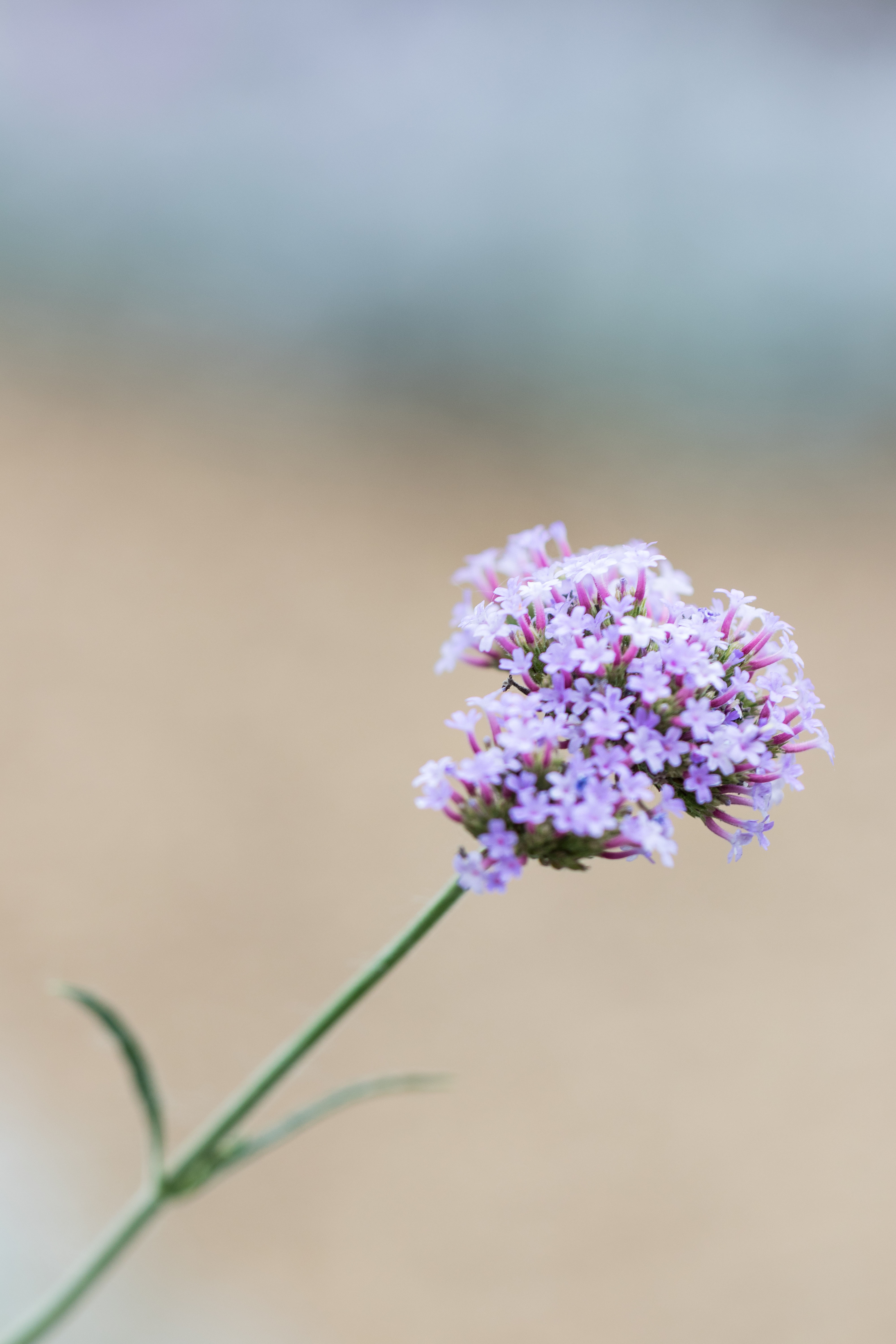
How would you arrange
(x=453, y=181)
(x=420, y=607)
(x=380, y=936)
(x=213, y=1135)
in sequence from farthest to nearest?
(x=453, y=181) → (x=420, y=607) → (x=380, y=936) → (x=213, y=1135)

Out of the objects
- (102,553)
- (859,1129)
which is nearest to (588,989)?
(859,1129)

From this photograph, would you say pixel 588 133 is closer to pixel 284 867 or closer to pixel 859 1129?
pixel 284 867

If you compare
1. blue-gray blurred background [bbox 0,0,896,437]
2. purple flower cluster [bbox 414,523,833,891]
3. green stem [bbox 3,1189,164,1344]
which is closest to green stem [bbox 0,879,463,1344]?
green stem [bbox 3,1189,164,1344]

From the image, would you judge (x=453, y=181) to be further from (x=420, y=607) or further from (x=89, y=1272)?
(x=89, y=1272)

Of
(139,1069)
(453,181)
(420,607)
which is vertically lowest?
(139,1069)

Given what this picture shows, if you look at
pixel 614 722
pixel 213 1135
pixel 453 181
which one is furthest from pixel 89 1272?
pixel 453 181

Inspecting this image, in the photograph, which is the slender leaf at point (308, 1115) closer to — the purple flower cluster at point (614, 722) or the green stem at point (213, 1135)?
the green stem at point (213, 1135)

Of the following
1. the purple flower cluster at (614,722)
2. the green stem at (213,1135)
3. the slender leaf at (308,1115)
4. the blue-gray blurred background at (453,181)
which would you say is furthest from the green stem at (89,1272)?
the blue-gray blurred background at (453,181)
